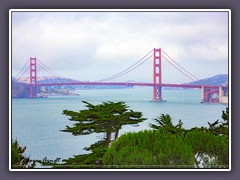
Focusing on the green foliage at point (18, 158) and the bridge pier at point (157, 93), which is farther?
the bridge pier at point (157, 93)

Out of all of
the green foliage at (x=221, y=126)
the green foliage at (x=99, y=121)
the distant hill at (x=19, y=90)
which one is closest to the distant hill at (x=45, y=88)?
the distant hill at (x=19, y=90)

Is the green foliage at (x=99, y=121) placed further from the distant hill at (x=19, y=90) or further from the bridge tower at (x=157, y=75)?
the distant hill at (x=19, y=90)

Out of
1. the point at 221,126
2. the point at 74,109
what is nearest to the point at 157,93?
the point at 221,126

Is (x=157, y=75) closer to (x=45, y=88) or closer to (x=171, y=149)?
(x=171, y=149)

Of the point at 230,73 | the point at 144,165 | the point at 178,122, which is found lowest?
the point at 144,165
